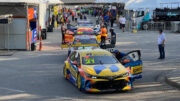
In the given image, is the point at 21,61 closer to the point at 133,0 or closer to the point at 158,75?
the point at 158,75

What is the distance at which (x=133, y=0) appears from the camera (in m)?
36.2

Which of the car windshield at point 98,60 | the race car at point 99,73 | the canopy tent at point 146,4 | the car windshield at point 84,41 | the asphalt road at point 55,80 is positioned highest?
the canopy tent at point 146,4

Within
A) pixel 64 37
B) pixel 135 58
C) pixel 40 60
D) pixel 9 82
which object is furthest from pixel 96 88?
pixel 64 37

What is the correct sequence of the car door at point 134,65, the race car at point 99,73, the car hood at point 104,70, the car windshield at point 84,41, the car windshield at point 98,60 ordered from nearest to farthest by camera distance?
1. the race car at point 99,73
2. the car hood at point 104,70
3. the car windshield at point 98,60
4. the car door at point 134,65
5. the car windshield at point 84,41

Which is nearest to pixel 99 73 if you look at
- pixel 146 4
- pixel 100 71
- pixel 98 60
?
pixel 100 71

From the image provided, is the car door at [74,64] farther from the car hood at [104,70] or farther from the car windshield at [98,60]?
the car hood at [104,70]

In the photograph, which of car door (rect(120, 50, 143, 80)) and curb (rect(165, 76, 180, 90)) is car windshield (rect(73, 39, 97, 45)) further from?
curb (rect(165, 76, 180, 90))

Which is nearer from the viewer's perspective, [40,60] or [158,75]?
[158,75]

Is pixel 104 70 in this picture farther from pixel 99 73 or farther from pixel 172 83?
pixel 172 83

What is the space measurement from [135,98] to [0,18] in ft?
46.7

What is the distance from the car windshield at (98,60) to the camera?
13.6 metres

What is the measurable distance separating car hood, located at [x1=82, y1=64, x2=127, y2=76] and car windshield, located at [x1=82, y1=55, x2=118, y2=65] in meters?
0.39

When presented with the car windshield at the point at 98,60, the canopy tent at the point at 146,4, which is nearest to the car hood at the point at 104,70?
the car windshield at the point at 98,60

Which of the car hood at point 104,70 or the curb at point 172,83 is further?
the curb at point 172,83
